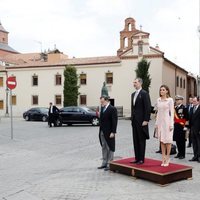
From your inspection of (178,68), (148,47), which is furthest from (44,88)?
(178,68)

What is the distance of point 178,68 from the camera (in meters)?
50.0

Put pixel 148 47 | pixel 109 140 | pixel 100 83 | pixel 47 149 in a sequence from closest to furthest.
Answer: pixel 109 140 < pixel 47 149 < pixel 148 47 < pixel 100 83

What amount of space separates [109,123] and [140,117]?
960 millimetres

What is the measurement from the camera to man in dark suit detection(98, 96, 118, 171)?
8250mm

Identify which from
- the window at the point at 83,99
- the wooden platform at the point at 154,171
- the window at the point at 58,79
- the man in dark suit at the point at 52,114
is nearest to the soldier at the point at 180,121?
the wooden platform at the point at 154,171

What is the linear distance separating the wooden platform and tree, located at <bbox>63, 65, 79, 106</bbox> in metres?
34.2

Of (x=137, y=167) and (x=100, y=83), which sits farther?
(x=100, y=83)

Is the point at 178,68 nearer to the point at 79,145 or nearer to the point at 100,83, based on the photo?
the point at 100,83

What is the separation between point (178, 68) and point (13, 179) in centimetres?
4506

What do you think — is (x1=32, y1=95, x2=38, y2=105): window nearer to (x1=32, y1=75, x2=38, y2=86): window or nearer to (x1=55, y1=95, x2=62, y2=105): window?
(x1=32, y1=75, x2=38, y2=86): window

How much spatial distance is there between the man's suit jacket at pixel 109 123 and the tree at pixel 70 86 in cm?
3361

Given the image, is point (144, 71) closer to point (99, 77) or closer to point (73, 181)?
point (99, 77)

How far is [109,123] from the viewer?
8312 mm

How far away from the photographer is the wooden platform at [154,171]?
6711 mm
